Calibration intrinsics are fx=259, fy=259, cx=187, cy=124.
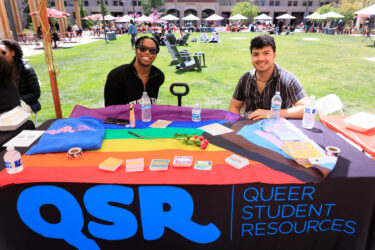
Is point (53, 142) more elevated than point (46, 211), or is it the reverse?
point (53, 142)

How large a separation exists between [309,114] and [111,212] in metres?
1.96

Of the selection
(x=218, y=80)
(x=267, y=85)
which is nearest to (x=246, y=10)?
(x=218, y=80)

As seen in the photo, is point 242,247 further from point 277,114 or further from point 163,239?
point 277,114

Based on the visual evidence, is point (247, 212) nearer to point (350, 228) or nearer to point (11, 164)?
point (350, 228)

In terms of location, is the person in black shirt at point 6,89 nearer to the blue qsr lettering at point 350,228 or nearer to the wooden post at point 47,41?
the wooden post at point 47,41

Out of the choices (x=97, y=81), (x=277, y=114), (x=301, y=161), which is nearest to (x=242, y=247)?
(x=301, y=161)

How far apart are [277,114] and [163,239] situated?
1.65m

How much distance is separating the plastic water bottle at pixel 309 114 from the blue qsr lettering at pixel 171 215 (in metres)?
1.38

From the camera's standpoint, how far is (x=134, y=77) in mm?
3521

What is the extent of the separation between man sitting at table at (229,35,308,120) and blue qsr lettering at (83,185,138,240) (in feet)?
5.41

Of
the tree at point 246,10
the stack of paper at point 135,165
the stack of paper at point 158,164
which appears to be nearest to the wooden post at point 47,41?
the stack of paper at point 135,165

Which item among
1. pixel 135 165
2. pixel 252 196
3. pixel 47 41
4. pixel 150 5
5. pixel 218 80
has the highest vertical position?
pixel 150 5

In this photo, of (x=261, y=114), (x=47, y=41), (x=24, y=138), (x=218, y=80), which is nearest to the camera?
(x=24, y=138)

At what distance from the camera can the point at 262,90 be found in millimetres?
3152
